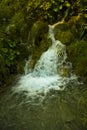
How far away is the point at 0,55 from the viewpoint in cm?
710

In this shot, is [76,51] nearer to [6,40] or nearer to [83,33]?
[83,33]

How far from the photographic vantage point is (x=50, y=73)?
729cm

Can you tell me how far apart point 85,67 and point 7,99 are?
85.3 inches

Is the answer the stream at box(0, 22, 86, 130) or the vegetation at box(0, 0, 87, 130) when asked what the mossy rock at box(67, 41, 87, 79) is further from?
the stream at box(0, 22, 86, 130)

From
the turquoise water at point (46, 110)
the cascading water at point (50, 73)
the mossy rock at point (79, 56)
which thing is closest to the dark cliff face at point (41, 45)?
the mossy rock at point (79, 56)

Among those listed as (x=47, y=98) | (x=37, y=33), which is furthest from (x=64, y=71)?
(x=37, y=33)

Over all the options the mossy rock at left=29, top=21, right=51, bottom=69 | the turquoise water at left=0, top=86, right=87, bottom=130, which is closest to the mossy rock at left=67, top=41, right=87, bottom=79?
the turquoise water at left=0, top=86, right=87, bottom=130

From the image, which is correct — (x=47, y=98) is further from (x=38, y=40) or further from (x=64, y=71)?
(x=38, y=40)

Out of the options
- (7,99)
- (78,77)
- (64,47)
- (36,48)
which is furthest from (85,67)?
(7,99)

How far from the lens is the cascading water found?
22.1 feet

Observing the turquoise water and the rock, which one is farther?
the rock

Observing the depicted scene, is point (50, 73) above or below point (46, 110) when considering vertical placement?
above

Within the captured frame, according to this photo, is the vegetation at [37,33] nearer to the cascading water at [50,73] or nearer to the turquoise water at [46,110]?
the cascading water at [50,73]

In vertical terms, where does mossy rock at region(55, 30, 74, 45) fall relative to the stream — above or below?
above
